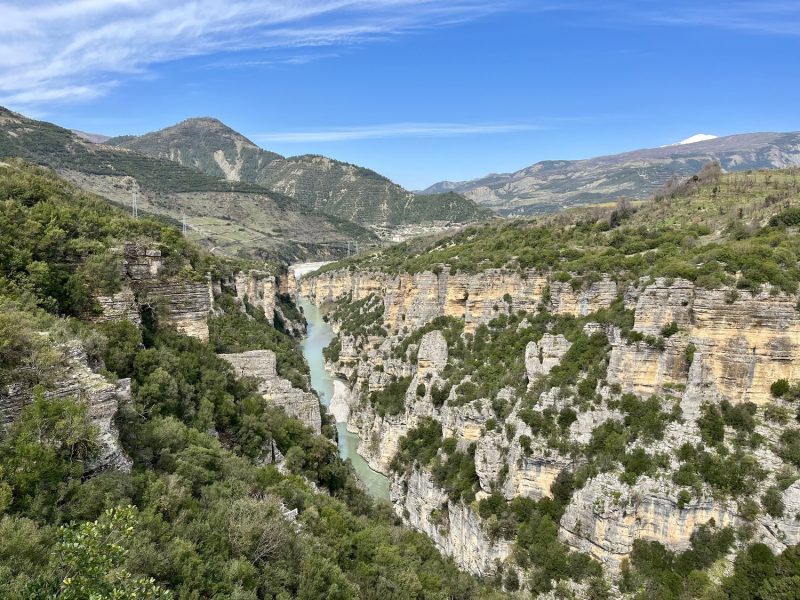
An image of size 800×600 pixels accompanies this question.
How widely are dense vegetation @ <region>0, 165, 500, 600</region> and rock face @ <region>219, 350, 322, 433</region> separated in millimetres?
1265

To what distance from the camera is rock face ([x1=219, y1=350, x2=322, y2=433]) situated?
1872 centimetres

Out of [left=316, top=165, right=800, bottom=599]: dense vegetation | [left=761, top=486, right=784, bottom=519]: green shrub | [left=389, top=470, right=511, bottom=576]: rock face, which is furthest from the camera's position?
[left=389, top=470, right=511, bottom=576]: rock face

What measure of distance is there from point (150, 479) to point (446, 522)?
Result: 2218 cm

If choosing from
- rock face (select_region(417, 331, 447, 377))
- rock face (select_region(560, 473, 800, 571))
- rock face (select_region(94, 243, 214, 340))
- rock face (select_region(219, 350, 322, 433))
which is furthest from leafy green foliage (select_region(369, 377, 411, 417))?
rock face (select_region(94, 243, 214, 340))

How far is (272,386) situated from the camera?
62.8 ft

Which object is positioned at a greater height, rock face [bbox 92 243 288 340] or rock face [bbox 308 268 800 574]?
rock face [bbox 92 243 288 340]

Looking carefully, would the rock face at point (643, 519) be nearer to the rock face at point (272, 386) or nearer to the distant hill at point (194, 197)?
the rock face at point (272, 386)

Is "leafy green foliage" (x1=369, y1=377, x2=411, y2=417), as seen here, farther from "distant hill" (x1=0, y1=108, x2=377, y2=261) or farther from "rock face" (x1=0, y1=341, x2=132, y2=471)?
"distant hill" (x1=0, y1=108, x2=377, y2=261)

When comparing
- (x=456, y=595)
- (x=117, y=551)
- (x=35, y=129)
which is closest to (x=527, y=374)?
(x=456, y=595)

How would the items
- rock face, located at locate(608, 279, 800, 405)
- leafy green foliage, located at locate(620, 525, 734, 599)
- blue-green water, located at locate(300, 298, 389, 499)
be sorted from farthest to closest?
blue-green water, located at locate(300, 298, 389, 499) < rock face, located at locate(608, 279, 800, 405) < leafy green foliage, located at locate(620, 525, 734, 599)

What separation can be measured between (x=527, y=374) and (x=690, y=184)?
37.6m

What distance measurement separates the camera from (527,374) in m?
27.9

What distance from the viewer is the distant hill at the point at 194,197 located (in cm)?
10431

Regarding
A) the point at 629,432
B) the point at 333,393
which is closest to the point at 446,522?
the point at 629,432
